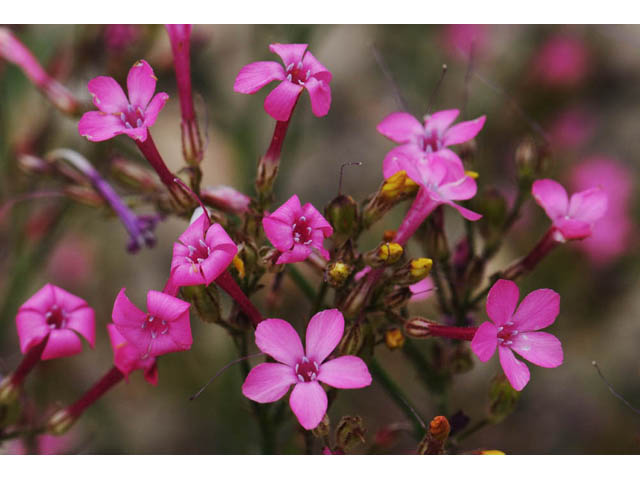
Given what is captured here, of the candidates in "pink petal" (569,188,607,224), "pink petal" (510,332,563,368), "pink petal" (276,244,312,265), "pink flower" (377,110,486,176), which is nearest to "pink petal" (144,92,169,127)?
"pink petal" (276,244,312,265)

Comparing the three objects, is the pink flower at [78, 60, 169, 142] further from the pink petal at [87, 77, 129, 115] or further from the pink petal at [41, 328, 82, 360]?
the pink petal at [41, 328, 82, 360]

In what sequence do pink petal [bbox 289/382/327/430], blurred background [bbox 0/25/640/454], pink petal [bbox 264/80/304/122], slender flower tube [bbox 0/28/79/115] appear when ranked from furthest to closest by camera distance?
blurred background [bbox 0/25/640/454]
slender flower tube [bbox 0/28/79/115]
pink petal [bbox 264/80/304/122]
pink petal [bbox 289/382/327/430]

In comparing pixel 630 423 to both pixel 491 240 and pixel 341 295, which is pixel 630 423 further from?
pixel 341 295

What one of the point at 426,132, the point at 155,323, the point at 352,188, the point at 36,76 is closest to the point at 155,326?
the point at 155,323

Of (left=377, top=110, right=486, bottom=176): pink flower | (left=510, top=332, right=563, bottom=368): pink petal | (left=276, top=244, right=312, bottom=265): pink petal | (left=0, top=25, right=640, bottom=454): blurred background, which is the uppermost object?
(left=377, top=110, right=486, bottom=176): pink flower

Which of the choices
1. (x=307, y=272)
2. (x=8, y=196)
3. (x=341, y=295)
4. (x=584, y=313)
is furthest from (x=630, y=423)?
(x=8, y=196)

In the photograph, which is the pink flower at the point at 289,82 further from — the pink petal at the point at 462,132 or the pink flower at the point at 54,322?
the pink flower at the point at 54,322
